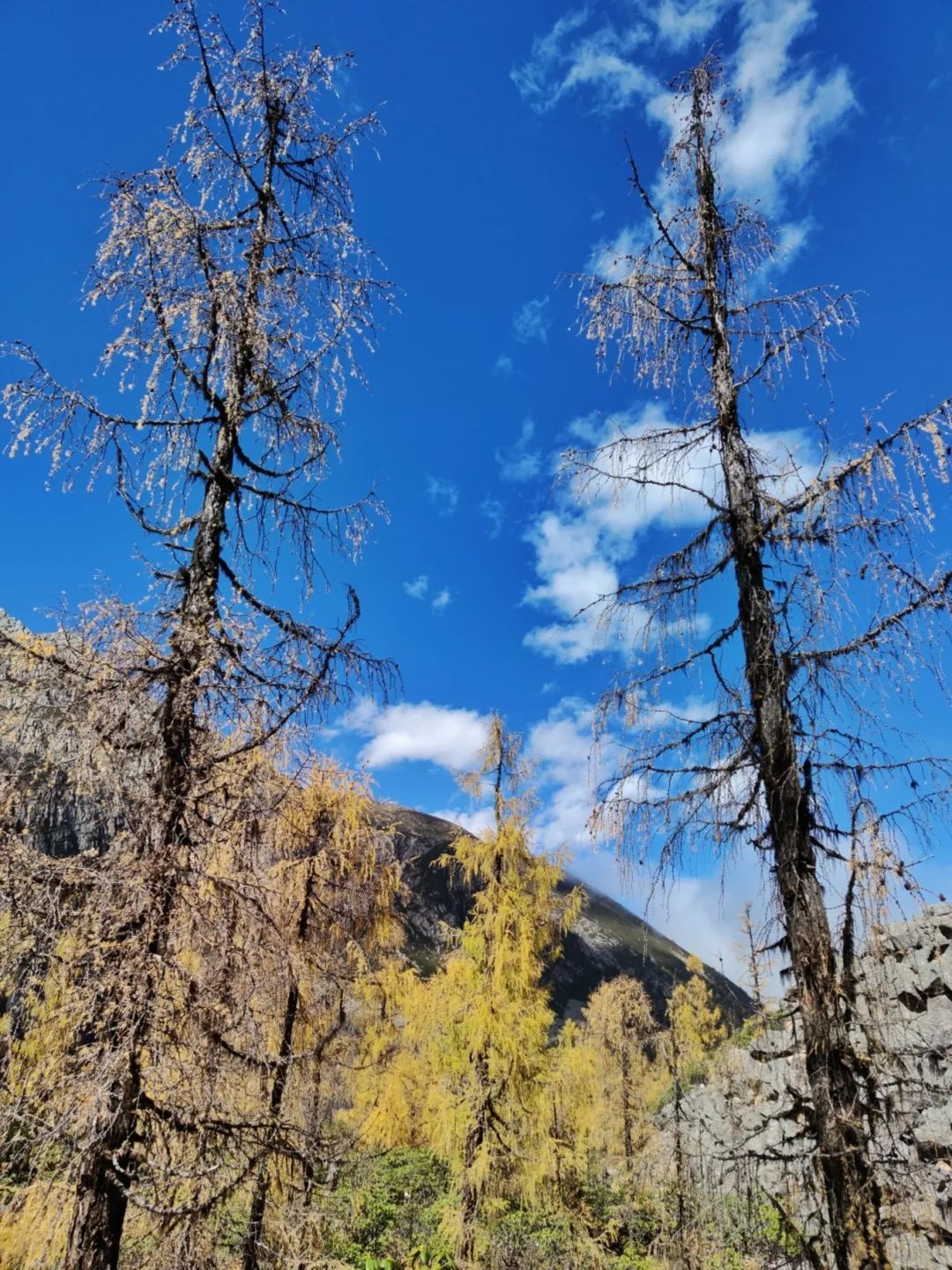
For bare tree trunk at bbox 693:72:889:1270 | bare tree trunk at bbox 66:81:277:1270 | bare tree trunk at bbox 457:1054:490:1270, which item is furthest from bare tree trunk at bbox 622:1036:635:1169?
bare tree trunk at bbox 66:81:277:1270

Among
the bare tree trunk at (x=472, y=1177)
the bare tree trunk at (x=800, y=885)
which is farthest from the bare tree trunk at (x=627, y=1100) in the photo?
the bare tree trunk at (x=800, y=885)

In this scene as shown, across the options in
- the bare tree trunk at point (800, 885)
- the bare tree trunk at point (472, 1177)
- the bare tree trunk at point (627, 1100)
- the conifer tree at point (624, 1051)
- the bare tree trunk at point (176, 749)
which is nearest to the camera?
the bare tree trunk at point (176, 749)

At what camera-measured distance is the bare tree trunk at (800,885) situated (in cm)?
361

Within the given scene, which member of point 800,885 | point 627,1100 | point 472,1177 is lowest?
point 472,1177

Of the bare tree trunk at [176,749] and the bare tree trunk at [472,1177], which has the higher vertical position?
the bare tree trunk at [176,749]

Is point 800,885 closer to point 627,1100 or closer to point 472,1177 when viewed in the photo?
point 472,1177

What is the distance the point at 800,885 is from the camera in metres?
4.15

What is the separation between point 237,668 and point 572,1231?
50.7 feet

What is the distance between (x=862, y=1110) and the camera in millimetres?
3758

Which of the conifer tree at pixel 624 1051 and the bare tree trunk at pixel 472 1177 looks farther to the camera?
the conifer tree at pixel 624 1051

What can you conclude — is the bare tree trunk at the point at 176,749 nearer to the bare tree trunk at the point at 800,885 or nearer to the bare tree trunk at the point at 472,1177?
the bare tree trunk at the point at 800,885

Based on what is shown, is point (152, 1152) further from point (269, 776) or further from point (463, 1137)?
point (463, 1137)

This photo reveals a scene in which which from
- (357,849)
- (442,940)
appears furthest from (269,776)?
(442,940)

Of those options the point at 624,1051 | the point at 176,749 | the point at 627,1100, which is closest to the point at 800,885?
the point at 176,749
